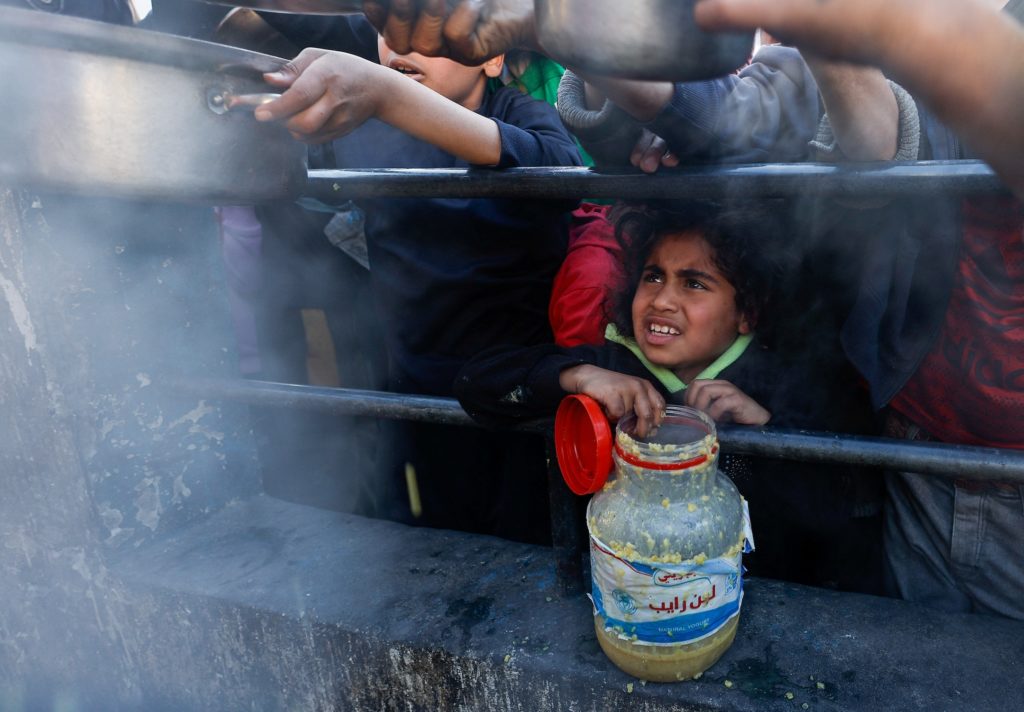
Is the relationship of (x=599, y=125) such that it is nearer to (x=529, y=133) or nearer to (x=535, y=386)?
(x=529, y=133)

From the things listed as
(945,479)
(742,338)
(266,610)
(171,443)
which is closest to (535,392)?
(742,338)

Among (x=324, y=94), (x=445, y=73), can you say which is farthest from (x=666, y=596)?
(x=445, y=73)

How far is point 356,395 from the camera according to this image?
5.20 feet

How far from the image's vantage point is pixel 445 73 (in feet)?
6.82

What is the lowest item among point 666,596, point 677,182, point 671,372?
point 666,596

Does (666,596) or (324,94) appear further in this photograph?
(324,94)

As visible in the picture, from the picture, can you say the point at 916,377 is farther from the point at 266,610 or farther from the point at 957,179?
the point at 266,610

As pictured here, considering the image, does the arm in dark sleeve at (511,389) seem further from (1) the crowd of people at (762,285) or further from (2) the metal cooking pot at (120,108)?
(2) the metal cooking pot at (120,108)

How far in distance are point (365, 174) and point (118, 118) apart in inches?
19.1

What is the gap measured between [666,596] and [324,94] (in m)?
1.06

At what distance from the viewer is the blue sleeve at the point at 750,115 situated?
129 cm

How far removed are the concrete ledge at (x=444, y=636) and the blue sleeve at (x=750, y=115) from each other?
886 millimetres

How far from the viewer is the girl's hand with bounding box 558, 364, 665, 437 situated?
1.33m

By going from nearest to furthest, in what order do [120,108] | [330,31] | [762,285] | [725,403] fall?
[120,108] < [725,403] < [762,285] < [330,31]
